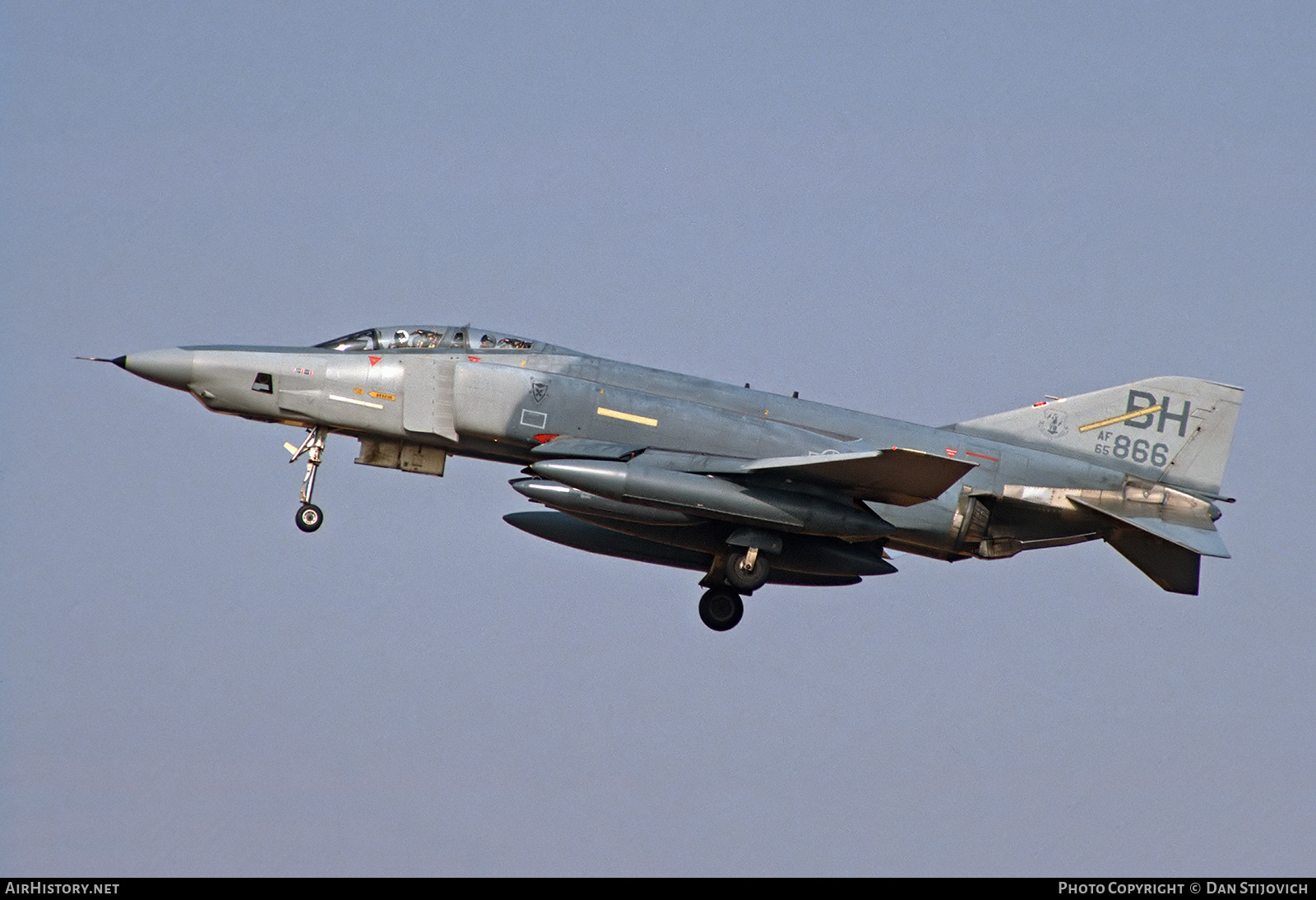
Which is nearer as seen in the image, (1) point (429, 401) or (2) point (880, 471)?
(2) point (880, 471)

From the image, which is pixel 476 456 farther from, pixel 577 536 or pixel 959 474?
pixel 959 474

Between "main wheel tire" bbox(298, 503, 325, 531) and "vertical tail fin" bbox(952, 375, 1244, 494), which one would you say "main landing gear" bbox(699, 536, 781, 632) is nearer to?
"vertical tail fin" bbox(952, 375, 1244, 494)

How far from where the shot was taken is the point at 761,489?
20.3 metres

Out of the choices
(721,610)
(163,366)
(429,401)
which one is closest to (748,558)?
(721,610)

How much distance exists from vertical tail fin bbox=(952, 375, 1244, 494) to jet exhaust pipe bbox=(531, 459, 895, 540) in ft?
9.07

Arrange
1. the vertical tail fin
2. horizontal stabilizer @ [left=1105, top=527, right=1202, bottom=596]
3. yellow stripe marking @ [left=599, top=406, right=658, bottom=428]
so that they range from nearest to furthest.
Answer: yellow stripe marking @ [left=599, top=406, right=658, bottom=428] < horizontal stabilizer @ [left=1105, top=527, right=1202, bottom=596] < the vertical tail fin

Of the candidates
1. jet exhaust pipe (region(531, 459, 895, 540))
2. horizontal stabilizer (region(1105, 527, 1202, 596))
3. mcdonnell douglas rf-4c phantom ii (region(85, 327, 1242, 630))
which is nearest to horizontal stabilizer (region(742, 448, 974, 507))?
mcdonnell douglas rf-4c phantom ii (region(85, 327, 1242, 630))

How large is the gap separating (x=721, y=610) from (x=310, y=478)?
5828mm

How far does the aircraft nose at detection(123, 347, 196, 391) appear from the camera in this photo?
20781 millimetres

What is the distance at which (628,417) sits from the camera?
21.0 meters

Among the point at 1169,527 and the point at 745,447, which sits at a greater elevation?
the point at 745,447

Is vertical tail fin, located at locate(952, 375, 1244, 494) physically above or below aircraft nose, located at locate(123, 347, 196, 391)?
above

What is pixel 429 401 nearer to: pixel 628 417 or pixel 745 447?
pixel 628 417
